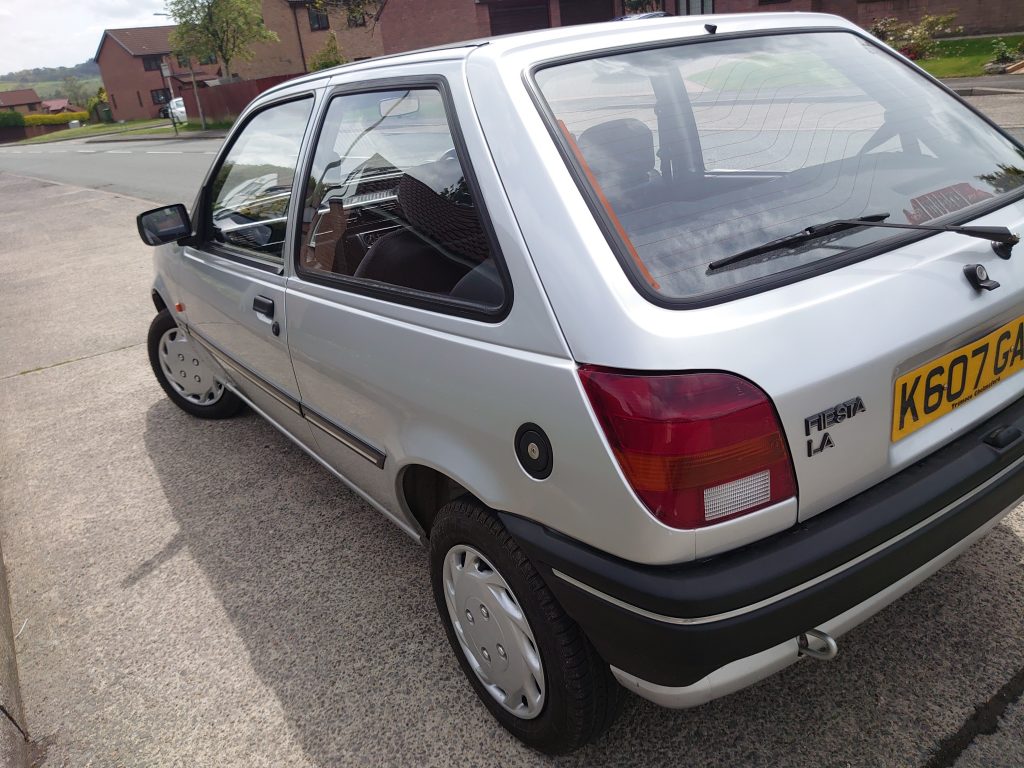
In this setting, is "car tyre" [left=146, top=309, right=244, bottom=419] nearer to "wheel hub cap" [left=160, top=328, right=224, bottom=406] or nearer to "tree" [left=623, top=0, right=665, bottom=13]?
"wheel hub cap" [left=160, top=328, right=224, bottom=406]

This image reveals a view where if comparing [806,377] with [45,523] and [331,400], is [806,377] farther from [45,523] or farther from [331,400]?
[45,523]

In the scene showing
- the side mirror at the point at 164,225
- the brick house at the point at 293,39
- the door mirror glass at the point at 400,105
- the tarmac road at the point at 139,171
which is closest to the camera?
the door mirror glass at the point at 400,105

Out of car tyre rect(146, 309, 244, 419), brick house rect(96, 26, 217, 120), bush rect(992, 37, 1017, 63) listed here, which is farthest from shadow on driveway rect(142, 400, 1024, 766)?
brick house rect(96, 26, 217, 120)

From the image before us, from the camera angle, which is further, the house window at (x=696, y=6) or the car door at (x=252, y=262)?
the house window at (x=696, y=6)

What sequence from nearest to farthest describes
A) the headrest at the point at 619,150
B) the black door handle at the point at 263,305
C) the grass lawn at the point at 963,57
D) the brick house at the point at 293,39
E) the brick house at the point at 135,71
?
1. the headrest at the point at 619,150
2. the black door handle at the point at 263,305
3. the grass lawn at the point at 963,57
4. the brick house at the point at 293,39
5. the brick house at the point at 135,71

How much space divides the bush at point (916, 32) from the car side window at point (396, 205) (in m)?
20.5

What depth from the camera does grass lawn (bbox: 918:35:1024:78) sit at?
17.8 m

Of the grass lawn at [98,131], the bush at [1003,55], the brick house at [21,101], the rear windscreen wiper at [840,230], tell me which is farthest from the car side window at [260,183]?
the brick house at [21,101]

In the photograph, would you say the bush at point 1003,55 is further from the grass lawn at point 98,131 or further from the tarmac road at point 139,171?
the grass lawn at point 98,131

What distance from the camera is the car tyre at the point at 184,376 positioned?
4.46m

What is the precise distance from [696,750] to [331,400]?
4.98 feet

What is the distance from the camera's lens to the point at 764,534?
63.6 inches

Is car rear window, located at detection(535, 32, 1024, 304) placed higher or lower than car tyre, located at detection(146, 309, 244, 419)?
higher

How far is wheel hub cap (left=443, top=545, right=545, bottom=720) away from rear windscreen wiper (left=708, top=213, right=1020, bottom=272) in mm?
974
